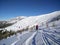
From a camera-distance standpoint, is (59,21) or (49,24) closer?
(59,21)

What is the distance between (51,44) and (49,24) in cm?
736

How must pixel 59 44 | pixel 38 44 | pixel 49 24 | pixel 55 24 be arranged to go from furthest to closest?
1. pixel 49 24
2. pixel 55 24
3. pixel 38 44
4. pixel 59 44

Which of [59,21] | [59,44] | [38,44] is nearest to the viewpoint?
[59,44]

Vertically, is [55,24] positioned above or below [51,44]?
above

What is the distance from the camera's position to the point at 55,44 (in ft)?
11.6

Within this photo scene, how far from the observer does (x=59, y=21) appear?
919 cm

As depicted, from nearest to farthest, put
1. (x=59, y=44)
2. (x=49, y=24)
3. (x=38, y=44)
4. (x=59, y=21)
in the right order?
1. (x=59, y=44)
2. (x=38, y=44)
3. (x=59, y=21)
4. (x=49, y=24)

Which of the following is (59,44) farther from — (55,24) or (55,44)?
(55,24)

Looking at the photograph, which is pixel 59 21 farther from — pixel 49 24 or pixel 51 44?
pixel 51 44

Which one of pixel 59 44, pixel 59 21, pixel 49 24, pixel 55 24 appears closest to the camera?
Result: pixel 59 44

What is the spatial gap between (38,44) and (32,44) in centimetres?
23

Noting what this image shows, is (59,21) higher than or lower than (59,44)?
higher

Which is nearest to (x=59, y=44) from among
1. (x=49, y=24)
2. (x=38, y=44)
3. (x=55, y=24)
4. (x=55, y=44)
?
(x=55, y=44)

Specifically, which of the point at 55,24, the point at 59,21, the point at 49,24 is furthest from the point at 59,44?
the point at 49,24
